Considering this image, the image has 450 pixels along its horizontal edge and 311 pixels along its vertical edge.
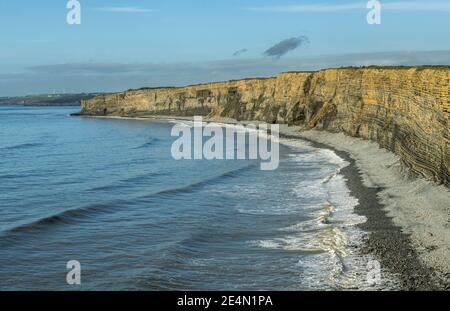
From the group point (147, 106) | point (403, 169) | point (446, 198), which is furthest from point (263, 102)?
point (446, 198)

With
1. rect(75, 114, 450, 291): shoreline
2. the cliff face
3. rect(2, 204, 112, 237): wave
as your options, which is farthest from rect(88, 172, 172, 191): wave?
the cliff face

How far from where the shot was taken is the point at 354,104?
57.1 meters

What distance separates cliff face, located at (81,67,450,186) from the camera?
2712 centimetres

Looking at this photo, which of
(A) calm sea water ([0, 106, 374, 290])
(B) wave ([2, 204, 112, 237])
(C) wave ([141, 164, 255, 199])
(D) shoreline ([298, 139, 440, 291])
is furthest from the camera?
(C) wave ([141, 164, 255, 199])

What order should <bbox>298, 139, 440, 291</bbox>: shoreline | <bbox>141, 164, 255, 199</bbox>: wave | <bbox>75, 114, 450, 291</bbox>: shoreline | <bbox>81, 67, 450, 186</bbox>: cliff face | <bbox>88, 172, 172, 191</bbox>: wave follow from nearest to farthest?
1. <bbox>298, 139, 440, 291</bbox>: shoreline
2. <bbox>75, 114, 450, 291</bbox>: shoreline
3. <bbox>81, 67, 450, 186</bbox>: cliff face
4. <bbox>141, 164, 255, 199</bbox>: wave
5. <bbox>88, 172, 172, 191</bbox>: wave

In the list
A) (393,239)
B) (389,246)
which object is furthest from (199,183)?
(389,246)

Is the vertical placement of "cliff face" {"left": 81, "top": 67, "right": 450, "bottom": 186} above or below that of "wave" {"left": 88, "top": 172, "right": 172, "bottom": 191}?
above

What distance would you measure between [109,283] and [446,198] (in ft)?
46.8

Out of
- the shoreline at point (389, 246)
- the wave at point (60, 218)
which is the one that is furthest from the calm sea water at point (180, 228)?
the shoreline at point (389, 246)

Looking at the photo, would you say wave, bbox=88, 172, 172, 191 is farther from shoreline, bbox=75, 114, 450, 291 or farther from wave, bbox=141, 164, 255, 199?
shoreline, bbox=75, 114, 450, 291

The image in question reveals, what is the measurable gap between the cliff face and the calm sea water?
478 centimetres

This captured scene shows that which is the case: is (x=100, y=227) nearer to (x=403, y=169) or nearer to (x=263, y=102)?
(x=403, y=169)

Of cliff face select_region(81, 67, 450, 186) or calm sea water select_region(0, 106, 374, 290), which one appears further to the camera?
cliff face select_region(81, 67, 450, 186)

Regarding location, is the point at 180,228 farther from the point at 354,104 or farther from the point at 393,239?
the point at 354,104
